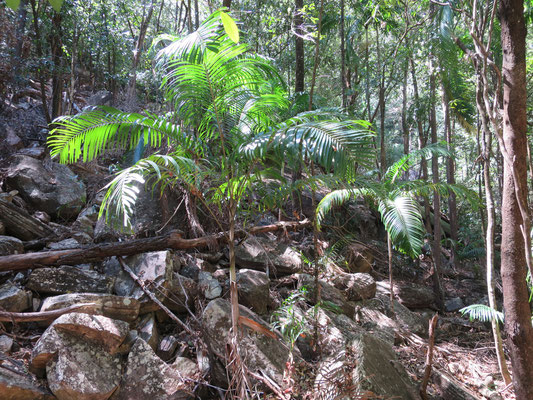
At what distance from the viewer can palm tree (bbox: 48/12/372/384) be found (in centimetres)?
247

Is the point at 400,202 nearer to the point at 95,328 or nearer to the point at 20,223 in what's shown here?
the point at 95,328

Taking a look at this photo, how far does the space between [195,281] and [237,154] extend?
209cm

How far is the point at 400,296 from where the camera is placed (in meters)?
6.94

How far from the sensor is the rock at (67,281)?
3.55m

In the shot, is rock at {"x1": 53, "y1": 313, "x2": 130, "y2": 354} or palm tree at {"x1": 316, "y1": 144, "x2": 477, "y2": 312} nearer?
rock at {"x1": 53, "y1": 313, "x2": 130, "y2": 354}

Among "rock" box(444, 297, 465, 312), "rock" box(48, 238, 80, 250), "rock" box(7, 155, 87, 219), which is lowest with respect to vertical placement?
"rock" box(444, 297, 465, 312)

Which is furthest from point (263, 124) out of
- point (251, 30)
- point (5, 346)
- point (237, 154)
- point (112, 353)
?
point (251, 30)

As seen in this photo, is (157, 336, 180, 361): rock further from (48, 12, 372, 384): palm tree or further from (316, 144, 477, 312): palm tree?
(316, 144, 477, 312): palm tree

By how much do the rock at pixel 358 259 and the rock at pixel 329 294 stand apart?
A: 1356mm

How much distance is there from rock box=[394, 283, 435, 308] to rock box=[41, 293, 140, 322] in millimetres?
5153

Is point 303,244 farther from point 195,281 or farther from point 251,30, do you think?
point 251,30

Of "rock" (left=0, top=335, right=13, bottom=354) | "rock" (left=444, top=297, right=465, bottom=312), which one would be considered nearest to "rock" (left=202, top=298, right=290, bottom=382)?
"rock" (left=0, top=335, right=13, bottom=354)

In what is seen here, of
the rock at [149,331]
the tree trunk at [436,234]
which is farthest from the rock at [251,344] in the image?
the tree trunk at [436,234]

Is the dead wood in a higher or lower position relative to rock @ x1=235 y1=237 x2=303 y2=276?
higher
